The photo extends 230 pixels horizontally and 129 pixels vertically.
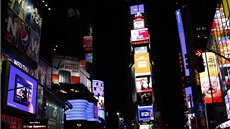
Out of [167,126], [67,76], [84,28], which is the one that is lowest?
[167,126]

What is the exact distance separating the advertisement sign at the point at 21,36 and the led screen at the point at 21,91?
276 centimetres

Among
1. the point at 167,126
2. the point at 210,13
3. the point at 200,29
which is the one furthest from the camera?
the point at 167,126

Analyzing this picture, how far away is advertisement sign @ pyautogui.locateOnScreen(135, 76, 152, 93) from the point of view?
88188 mm

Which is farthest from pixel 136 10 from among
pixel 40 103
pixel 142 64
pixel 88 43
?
pixel 40 103

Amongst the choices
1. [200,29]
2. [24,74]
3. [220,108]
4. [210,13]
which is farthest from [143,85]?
[24,74]

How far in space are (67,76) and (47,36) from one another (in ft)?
113

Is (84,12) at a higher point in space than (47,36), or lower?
higher

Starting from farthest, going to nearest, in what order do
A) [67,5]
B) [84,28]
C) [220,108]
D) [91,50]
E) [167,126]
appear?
[167,126] < [91,50] < [84,28] < [67,5] < [220,108]

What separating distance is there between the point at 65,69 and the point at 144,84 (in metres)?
28.6

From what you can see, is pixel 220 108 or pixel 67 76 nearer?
pixel 220 108

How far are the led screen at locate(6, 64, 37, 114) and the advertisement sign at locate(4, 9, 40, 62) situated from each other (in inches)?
109

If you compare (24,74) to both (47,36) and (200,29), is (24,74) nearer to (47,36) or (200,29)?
(47,36)

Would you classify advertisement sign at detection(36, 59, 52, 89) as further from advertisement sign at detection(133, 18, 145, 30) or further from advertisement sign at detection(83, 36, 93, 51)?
advertisement sign at detection(83, 36, 93, 51)

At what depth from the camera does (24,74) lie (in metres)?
22.5
